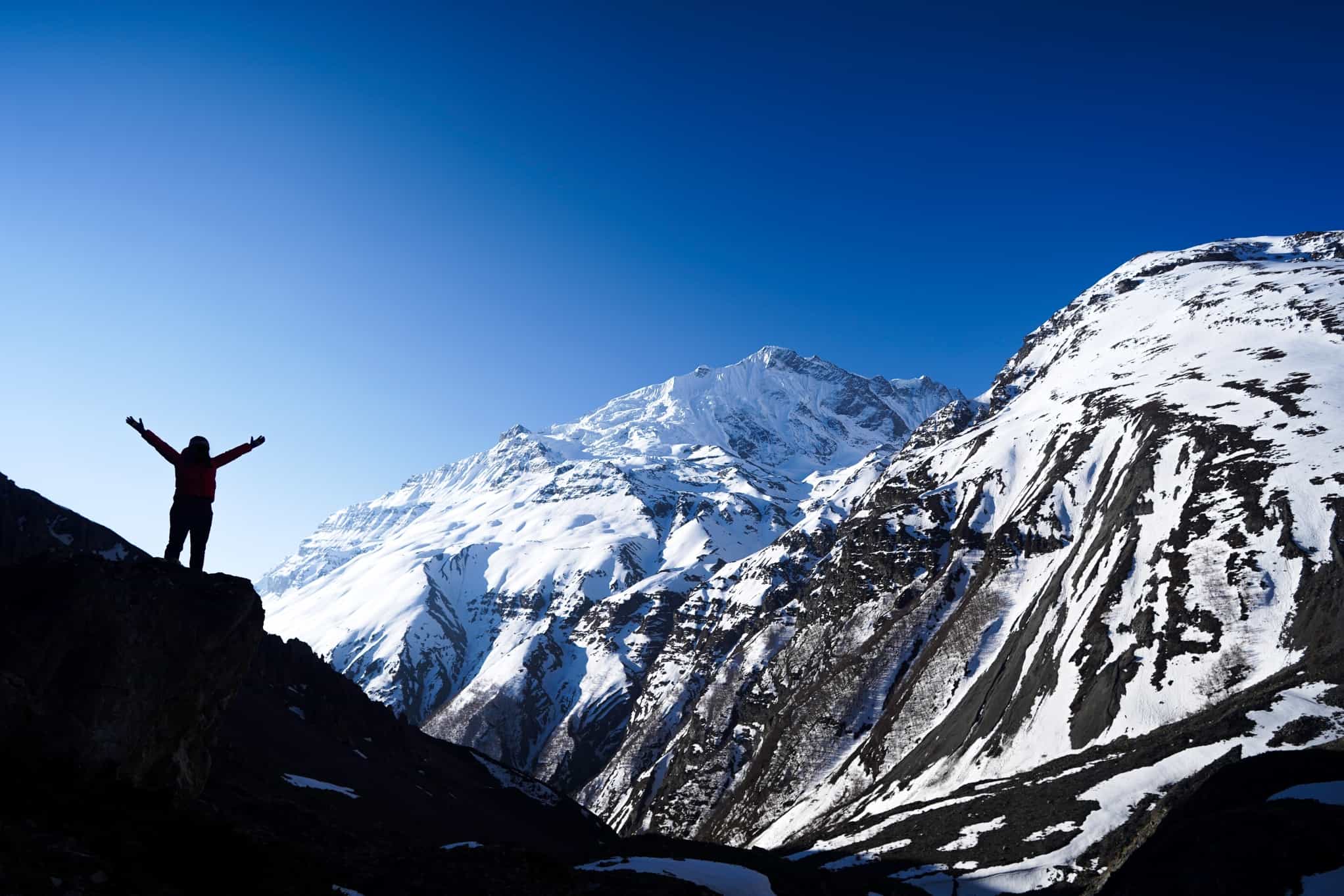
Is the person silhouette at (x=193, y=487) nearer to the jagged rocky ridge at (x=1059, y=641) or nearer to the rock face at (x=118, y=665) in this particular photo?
the rock face at (x=118, y=665)

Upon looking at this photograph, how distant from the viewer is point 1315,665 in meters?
63.4

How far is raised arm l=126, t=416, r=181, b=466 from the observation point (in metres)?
18.6

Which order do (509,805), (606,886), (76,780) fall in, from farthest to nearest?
(509,805) → (606,886) → (76,780)

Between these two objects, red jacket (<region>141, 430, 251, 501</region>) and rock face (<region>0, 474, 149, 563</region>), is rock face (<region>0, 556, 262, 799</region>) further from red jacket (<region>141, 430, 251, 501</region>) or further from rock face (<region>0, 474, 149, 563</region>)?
rock face (<region>0, 474, 149, 563</region>)

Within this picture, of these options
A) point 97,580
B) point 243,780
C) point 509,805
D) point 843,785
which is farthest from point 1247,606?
point 97,580

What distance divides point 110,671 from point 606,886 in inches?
520

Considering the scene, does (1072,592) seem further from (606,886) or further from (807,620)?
(606,886)

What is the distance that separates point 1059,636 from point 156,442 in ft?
346

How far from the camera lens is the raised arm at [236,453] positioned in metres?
19.7

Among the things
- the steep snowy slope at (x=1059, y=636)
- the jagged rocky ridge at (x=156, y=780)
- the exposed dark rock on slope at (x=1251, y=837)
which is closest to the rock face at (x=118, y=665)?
the jagged rocky ridge at (x=156, y=780)

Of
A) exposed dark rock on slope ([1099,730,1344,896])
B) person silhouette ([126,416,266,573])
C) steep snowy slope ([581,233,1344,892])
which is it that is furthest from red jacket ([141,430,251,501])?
steep snowy slope ([581,233,1344,892])

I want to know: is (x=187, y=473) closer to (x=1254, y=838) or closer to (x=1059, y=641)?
(x=1254, y=838)

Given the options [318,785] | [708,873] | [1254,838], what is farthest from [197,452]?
[318,785]

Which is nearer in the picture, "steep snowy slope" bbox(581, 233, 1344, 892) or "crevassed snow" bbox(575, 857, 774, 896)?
"crevassed snow" bbox(575, 857, 774, 896)
